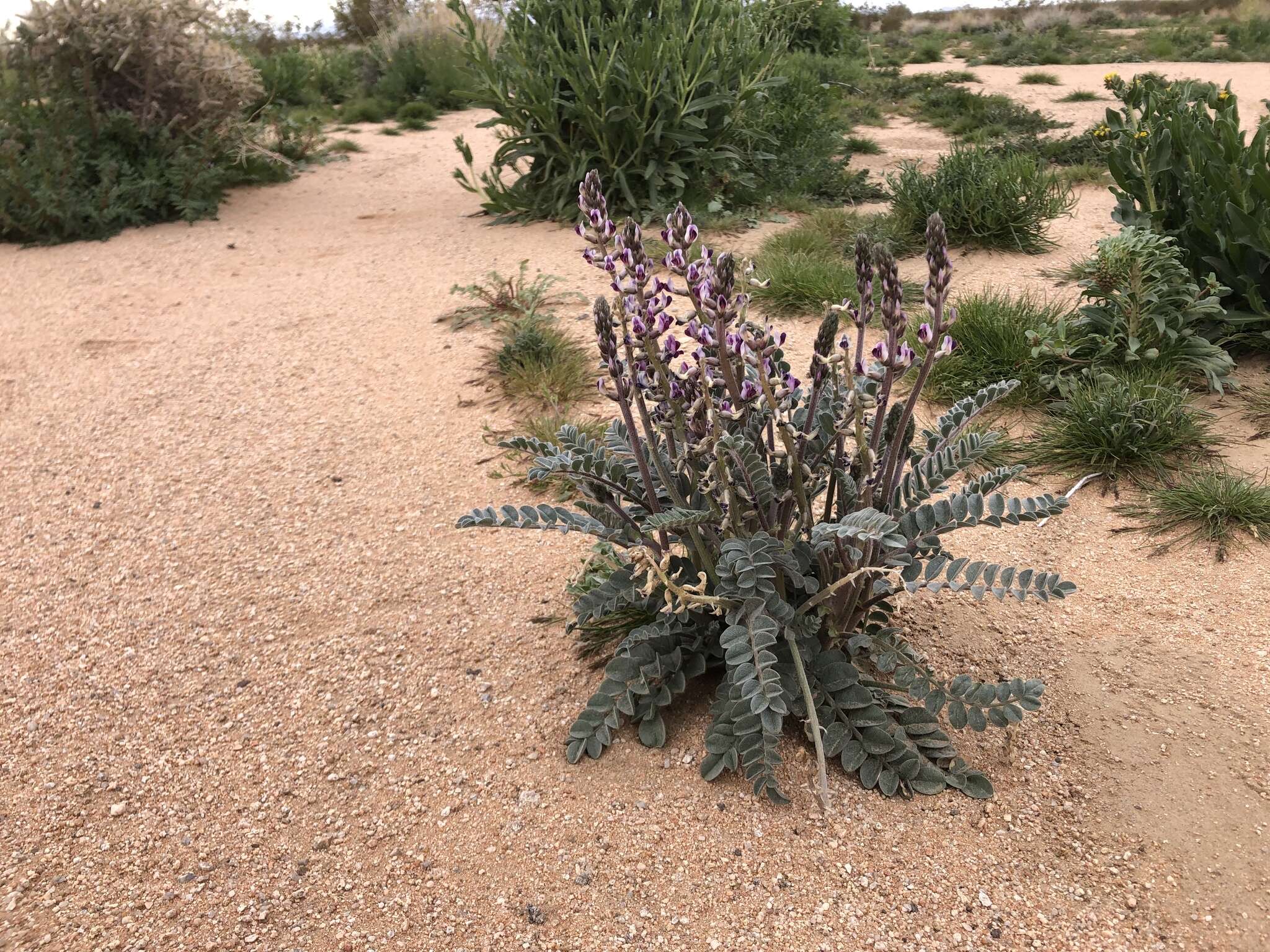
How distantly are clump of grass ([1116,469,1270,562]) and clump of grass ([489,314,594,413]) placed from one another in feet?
7.13

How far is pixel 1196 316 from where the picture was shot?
3594 millimetres

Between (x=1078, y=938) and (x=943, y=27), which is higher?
(x=943, y=27)

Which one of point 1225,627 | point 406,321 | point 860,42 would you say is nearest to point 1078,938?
point 1225,627

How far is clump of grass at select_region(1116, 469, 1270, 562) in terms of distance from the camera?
8.96 feet

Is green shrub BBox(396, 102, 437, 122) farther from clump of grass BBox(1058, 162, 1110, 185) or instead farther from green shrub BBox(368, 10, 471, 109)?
clump of grass BBox(1058, 162, 1110, 185)

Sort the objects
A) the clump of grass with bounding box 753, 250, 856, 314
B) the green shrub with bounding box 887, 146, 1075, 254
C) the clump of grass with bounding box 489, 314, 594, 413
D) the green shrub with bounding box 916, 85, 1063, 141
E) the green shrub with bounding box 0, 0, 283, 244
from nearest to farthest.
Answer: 1. the clump of grass with bounding box 489, 314, 594, 413
2. the clump of grass with bounding box 753, 250, 856, 314
3. the green shrub with bounding box 887, 146, 1075, 254
4. the green shrub with bounding box 0, 0, 283, 244
5. the green shrub with bounding box 916, 85, 1063, 141

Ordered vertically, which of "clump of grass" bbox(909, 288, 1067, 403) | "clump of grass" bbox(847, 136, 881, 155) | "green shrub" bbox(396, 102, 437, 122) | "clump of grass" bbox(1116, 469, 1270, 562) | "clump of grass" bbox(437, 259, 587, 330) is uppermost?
"green shrub" bbox(396, 102, 437, 122)

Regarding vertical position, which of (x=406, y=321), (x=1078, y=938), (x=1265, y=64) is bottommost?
(x=1078, y=938)

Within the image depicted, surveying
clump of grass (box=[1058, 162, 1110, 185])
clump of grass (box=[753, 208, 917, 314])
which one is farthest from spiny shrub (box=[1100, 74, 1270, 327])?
clump of grass (box=[1058, 162, 1110, 185])

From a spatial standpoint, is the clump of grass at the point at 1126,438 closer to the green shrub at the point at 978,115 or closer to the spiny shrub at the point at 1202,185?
the spiny shrub at the point at 1202,185

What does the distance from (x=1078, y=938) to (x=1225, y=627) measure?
3.71ft

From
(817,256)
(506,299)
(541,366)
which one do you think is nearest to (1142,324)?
(817,256)

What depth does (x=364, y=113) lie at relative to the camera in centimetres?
1162

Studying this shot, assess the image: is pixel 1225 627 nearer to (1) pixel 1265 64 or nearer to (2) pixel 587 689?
(2) pixel 587 689
